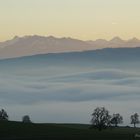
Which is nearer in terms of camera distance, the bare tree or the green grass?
the green grass

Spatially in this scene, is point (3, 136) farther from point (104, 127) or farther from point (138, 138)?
point (104, 127)

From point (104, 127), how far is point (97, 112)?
698cm

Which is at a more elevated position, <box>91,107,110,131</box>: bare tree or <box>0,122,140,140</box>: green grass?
<box>91,107,110,131</box>: bare tree

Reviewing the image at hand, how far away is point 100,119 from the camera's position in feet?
633

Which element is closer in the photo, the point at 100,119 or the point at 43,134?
the point at 43,134

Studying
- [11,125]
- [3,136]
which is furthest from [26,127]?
[3,136]

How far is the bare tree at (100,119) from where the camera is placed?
190625 mm

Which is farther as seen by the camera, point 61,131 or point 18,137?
point 61,131

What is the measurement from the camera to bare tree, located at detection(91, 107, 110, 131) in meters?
191

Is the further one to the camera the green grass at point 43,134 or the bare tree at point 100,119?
the bare tree at point 100,119

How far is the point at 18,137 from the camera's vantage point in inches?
5822

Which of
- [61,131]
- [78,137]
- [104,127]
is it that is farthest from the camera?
[104,127]

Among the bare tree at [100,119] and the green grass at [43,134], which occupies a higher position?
the bare tree at [100,119]

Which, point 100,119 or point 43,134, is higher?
point 100,119
